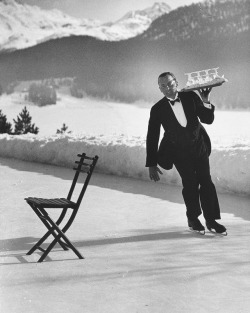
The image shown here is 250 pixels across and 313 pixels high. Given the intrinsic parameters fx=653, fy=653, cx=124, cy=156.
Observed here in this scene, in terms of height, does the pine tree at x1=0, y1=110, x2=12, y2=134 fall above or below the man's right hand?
above

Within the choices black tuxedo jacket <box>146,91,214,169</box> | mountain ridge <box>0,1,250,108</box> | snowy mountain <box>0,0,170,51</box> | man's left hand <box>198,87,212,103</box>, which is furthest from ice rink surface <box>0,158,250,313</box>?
snowy mountain <box>0,0,170,51</box>

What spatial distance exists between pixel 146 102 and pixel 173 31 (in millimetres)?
988

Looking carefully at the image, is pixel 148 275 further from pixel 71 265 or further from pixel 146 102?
pixel 146 102

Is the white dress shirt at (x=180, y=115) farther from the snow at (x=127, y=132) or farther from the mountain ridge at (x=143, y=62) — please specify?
the mountain ridge at (x=143, y=62)

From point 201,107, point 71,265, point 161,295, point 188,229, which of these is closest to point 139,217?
point 188,229

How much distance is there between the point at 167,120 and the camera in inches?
208

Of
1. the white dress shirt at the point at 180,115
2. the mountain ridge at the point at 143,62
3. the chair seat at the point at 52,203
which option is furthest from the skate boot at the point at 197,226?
the mountain ridge at the point at 143,62

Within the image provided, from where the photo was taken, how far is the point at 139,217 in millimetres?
5980

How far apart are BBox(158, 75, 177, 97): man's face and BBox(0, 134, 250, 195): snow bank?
208 cm

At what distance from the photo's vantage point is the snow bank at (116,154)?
23.4 feet

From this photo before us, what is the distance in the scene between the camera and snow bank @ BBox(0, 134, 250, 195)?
23.4 feet

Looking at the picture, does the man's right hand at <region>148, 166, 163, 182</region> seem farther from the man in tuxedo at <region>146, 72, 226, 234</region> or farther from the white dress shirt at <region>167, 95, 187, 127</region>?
the white dress shirt at <region>167, 95, 187, 127</region>

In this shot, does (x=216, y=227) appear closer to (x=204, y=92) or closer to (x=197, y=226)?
(x=197, y=226)

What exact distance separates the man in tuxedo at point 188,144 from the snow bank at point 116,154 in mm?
1766
